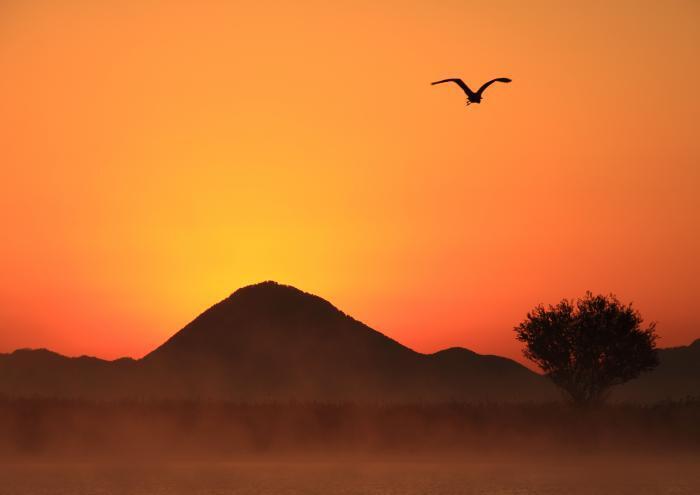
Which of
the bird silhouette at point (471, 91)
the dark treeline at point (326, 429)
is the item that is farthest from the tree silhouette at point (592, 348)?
the bird silhouette at point (471, 91)

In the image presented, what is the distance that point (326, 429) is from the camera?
262 feet

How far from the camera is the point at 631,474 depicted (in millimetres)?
62469

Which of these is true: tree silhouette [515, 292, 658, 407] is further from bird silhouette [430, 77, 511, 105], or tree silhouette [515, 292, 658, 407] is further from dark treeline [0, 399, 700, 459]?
bird silhouette [430, 77, 511, 105]

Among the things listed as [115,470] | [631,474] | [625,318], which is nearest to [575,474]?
[631,474]

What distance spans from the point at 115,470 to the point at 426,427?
84.0 feet

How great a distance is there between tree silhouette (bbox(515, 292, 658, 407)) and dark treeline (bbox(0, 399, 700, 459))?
29.4 ft

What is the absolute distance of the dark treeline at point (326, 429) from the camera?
74.8 m

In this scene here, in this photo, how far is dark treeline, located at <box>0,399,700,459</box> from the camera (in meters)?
74.8

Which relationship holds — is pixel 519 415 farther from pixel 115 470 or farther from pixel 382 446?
pixel 115 470

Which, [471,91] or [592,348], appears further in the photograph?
[592,348]

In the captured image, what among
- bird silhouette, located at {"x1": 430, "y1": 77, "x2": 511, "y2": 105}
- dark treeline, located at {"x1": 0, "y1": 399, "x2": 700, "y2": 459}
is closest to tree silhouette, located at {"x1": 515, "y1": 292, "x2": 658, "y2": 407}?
dark treeline, located at {"x1": 0, "y1": 399, "x2": 700, "y2": 459}

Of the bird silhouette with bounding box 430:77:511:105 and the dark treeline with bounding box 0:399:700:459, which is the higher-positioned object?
the bird silhouette with bounding box 430:77:511:105

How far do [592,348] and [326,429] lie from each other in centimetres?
2580

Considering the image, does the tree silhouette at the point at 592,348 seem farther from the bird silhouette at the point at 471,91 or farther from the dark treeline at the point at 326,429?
the bird silhouette at the point at 471,91
